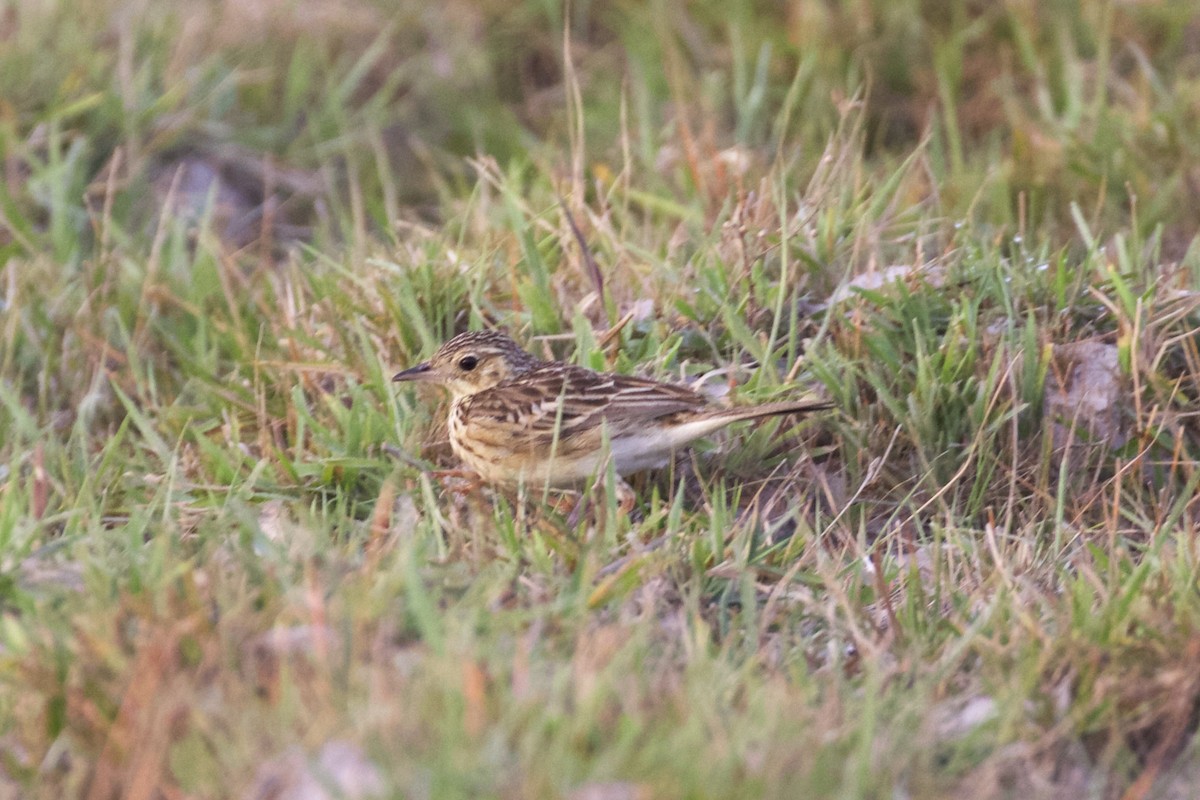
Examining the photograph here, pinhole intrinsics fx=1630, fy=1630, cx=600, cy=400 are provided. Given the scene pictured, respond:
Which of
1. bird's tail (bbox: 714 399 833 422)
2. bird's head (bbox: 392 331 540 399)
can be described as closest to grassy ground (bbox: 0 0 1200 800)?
bird's head (bbox: 392 331 540 399)

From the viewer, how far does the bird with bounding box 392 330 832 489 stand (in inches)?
180

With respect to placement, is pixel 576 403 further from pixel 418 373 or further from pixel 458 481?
pixel 418 373

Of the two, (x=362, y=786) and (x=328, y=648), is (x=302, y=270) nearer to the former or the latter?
(x=328, y=648)

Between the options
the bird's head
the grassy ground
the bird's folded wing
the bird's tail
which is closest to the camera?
the grassy ground

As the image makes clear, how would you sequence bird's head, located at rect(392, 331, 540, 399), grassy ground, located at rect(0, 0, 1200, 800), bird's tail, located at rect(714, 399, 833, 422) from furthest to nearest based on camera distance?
1. bird's head, located at rect(392, 331, 540, 399)
2. bird's tail, located at rect(714, 399, 833, 422)
3. grassy ground, located at rect(0, 0, 1200, 800)

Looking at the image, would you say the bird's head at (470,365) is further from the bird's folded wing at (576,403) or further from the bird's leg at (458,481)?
the bird's leg at (458,481)

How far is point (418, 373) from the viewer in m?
4.94

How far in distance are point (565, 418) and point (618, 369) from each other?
45 cm

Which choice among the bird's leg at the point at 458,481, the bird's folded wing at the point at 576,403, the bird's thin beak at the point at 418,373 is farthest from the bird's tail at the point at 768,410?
the bird's thin beak at the point at 418,373

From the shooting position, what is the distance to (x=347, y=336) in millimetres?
5254

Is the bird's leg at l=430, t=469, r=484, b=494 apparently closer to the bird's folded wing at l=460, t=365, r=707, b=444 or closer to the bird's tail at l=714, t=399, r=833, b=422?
the bird's folded wing at l=460, t=365, r=707, b=444

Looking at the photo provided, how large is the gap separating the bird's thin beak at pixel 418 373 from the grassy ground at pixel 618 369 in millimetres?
139

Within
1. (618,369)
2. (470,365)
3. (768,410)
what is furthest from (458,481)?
(768,410)

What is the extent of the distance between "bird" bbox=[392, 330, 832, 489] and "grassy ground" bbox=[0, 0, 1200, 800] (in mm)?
179
